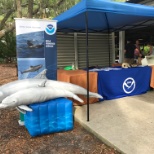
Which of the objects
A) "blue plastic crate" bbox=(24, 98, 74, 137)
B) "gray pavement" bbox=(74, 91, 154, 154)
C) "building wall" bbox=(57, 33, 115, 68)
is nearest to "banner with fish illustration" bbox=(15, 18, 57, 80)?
"blue plastic crate" bbox=(24, 98, 74, 137)

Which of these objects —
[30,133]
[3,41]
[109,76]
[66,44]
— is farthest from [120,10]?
[3,41]

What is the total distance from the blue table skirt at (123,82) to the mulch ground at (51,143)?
5.29 feet

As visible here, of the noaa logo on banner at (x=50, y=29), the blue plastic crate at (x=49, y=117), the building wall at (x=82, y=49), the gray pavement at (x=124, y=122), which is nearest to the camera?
the gray pavement at (x=124, y=122)

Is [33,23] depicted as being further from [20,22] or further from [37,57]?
[37,57]

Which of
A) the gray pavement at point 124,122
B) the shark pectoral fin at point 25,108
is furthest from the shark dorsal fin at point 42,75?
the gray pavement at point 124,122

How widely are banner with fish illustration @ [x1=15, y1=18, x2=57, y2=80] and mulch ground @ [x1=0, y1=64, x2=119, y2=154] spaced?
107 cm

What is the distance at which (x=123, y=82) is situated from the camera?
5.57 m

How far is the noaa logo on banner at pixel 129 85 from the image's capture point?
562cm

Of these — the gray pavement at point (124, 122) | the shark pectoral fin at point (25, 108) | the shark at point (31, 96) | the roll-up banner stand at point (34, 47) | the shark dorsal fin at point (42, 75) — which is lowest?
the gray pavement at point (124, 122)

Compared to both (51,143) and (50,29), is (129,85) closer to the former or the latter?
(50,29)

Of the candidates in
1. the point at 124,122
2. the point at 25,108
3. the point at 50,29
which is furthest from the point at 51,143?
the point at 50,29

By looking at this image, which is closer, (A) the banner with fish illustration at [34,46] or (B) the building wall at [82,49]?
(A) the banner with fish illustration at [34,46]

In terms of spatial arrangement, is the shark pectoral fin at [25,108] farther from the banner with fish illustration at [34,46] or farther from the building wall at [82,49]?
the building wall at [82,49]

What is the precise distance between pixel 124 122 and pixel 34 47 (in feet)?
7.27
